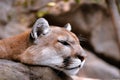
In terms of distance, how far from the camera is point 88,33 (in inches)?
663

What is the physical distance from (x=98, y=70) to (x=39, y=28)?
32.7 ft

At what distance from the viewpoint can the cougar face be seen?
5887mm

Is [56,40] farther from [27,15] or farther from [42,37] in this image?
[27,15]

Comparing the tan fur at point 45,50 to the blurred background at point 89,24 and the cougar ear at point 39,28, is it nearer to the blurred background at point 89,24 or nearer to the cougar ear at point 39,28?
the cougar ear at point 39,28

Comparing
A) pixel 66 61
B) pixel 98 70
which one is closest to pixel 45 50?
pixel 66 61

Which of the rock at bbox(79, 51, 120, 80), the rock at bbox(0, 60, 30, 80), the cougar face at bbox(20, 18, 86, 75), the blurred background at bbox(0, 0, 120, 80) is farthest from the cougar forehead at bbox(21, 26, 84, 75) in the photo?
the blurred background at bbox(0, 0, 120, 80)

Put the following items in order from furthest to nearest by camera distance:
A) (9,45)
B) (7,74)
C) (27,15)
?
(27,15), (9,45), (7,74)

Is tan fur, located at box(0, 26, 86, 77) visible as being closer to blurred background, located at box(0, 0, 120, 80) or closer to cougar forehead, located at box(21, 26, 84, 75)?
cougar forehead, located at box(21, 26, 84, 75)

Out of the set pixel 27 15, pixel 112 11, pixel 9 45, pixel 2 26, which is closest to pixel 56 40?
pixel 9 45

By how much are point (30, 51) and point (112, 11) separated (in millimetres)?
5821

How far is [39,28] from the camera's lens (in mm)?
6105

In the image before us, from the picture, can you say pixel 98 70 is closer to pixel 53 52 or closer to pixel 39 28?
pixel 39 28

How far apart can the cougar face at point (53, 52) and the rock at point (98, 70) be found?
372 inches

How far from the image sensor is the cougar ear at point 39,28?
6020 millimetres
